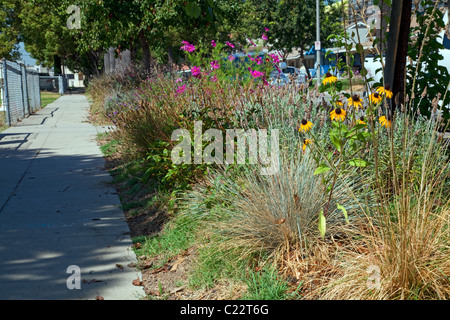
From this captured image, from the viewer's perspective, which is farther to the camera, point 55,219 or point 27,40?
point 27,40

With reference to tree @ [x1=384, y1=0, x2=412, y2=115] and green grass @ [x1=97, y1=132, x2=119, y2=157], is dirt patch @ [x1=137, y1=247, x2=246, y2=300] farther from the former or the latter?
green grass @ [x1=97, y1=132, x2=119, y2=157]

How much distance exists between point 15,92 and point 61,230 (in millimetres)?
12916

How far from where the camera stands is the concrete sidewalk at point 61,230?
4176mm

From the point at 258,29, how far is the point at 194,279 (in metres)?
38.5

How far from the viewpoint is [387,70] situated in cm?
609

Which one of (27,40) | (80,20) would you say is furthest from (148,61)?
(27,40)

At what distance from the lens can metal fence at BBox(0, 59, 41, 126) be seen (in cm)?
1531

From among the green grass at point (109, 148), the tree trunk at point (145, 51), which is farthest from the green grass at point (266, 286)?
the tree trunk at point (145, 51)

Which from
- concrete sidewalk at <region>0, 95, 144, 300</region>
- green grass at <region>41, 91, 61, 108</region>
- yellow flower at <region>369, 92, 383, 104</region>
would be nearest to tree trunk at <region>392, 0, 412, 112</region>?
yellow flower at <region>369, 92, 383, 104</region>

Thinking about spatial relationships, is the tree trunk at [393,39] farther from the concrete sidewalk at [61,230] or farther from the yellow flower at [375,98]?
the concrete sidewalk at [61,230]

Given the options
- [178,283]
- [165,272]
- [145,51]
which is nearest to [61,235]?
[165,272]

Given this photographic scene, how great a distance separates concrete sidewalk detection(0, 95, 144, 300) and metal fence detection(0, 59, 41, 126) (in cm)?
572

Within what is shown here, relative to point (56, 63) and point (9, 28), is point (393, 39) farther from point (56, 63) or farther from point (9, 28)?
point (56, 63)
